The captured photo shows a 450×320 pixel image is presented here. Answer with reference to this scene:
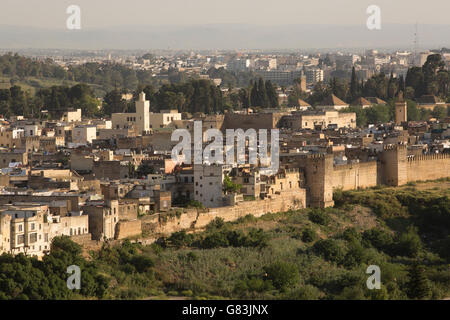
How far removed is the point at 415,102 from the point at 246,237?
3433 centimetres

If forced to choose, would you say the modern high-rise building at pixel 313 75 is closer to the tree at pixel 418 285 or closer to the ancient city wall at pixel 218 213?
the ancient city wall at pixel 218 213

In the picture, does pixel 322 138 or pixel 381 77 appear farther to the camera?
pixel 381 77

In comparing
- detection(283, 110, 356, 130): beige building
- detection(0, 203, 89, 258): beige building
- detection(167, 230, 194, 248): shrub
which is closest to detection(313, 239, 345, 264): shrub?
detection(167, 230, 194, 248): shrub

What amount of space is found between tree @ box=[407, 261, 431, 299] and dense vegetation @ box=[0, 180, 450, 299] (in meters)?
0.03

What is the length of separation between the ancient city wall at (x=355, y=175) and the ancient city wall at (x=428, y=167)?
5.58 feet

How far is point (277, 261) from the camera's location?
3225cm

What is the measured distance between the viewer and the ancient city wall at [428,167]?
143ft

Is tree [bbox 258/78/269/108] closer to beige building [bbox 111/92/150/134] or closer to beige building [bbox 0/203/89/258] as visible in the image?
beige building [bbox 111/92/150/134]

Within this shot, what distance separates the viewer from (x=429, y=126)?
54469 millimetres

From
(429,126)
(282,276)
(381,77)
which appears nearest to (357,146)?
(429,126)

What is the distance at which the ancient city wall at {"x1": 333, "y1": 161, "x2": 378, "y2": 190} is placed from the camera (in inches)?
1593

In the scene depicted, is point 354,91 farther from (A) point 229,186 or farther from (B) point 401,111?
(A) point 229,186
